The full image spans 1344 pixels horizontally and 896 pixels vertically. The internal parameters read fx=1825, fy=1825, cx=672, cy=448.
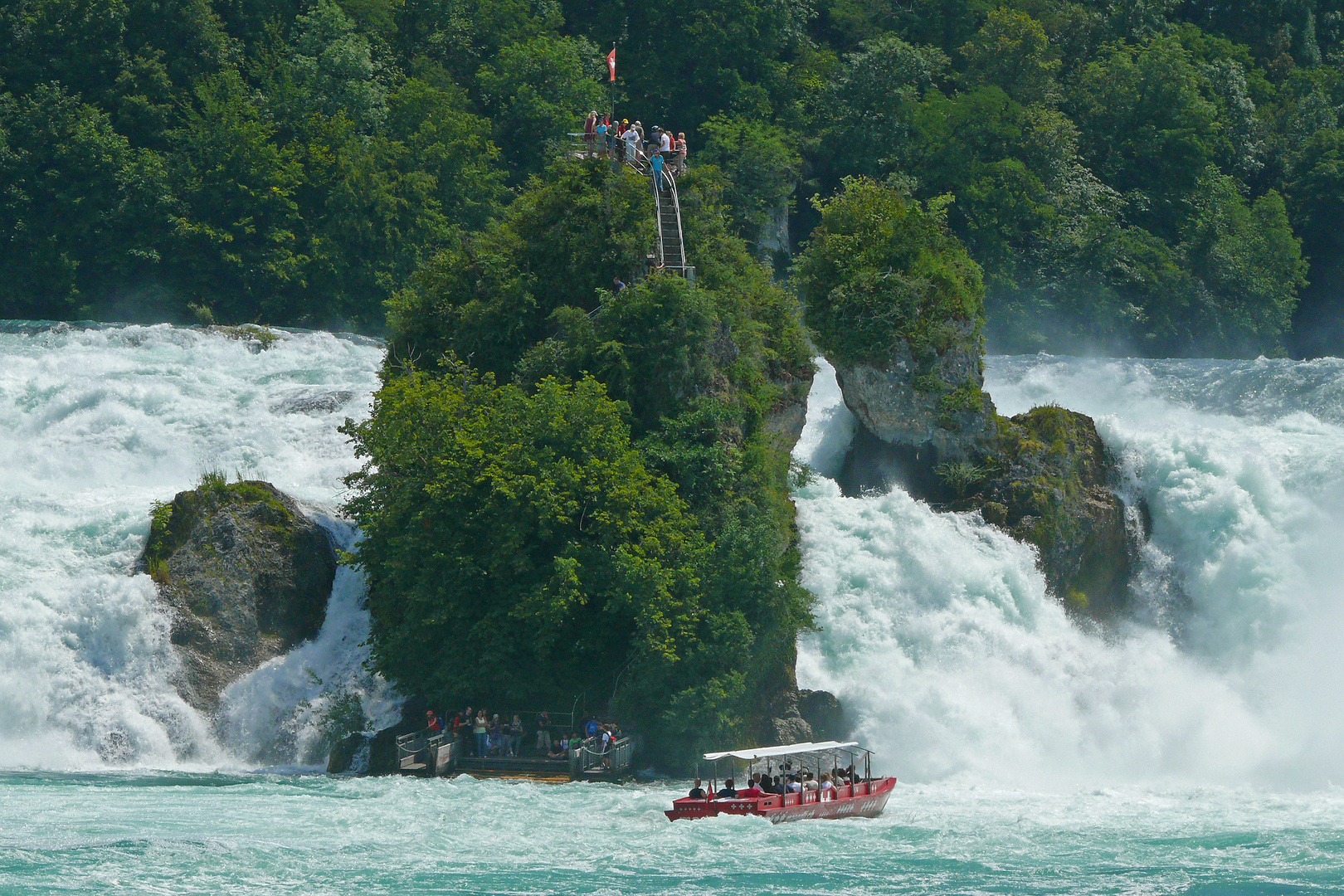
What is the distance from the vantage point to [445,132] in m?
74.2

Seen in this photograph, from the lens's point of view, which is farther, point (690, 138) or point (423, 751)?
point (690, 138)

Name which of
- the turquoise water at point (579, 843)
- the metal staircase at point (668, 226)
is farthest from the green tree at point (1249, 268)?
the turquoise water at point (579, 843)

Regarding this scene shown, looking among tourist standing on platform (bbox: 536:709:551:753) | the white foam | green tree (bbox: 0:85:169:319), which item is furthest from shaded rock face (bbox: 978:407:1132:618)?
green tree (bbox: 0:85:169:319)

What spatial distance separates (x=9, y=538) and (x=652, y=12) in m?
46.0

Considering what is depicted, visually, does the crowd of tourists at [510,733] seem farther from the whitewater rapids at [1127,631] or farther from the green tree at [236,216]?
the green tree at [236,216]

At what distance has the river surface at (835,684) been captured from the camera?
3162cm

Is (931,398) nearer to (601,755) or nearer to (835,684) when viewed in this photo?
(835,684)

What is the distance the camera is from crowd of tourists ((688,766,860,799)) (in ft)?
116

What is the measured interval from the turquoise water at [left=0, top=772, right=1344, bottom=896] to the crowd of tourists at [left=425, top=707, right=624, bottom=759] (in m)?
1.75

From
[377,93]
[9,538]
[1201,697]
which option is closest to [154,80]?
[377,93]

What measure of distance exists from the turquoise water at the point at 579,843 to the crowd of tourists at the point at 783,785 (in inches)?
26.9

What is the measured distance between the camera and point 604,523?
132 feet

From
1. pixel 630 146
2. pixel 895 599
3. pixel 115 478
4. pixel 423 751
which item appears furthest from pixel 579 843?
pixel 115 478

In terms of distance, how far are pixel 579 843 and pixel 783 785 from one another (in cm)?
475
